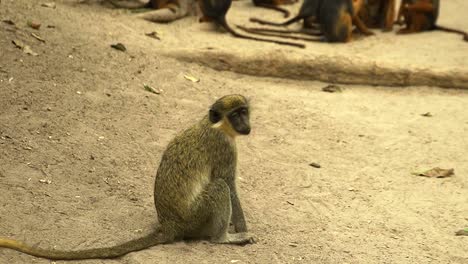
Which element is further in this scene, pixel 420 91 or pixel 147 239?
pixel 420 91

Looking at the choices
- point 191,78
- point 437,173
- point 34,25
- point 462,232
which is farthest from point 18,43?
point 462,232

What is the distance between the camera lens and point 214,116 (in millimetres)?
5422

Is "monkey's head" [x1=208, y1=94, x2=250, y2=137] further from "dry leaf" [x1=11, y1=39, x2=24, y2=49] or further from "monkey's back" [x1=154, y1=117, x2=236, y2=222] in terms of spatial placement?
"dry leaf" [x1=11, y1=39, x2=24, y2=49]

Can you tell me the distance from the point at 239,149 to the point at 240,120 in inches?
96.1

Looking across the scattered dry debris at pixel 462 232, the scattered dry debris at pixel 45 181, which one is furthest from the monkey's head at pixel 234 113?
the scattered dry debris at pixel 462 232

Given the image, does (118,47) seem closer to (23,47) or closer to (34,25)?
(34,25)

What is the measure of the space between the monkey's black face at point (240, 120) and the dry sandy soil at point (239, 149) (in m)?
0.87

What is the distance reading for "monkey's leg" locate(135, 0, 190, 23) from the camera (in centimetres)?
1223

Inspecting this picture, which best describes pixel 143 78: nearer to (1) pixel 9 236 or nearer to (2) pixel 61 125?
(2) pixel 61 125

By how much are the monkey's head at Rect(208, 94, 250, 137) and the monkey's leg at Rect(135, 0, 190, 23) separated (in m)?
7.10

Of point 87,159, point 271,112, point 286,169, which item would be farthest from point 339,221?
point 271,112

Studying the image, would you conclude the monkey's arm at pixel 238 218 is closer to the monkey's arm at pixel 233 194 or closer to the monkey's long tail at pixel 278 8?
the monkey's arm at pixel 233 194

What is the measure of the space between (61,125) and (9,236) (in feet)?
7.31

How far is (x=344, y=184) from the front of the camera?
710 centimetres
